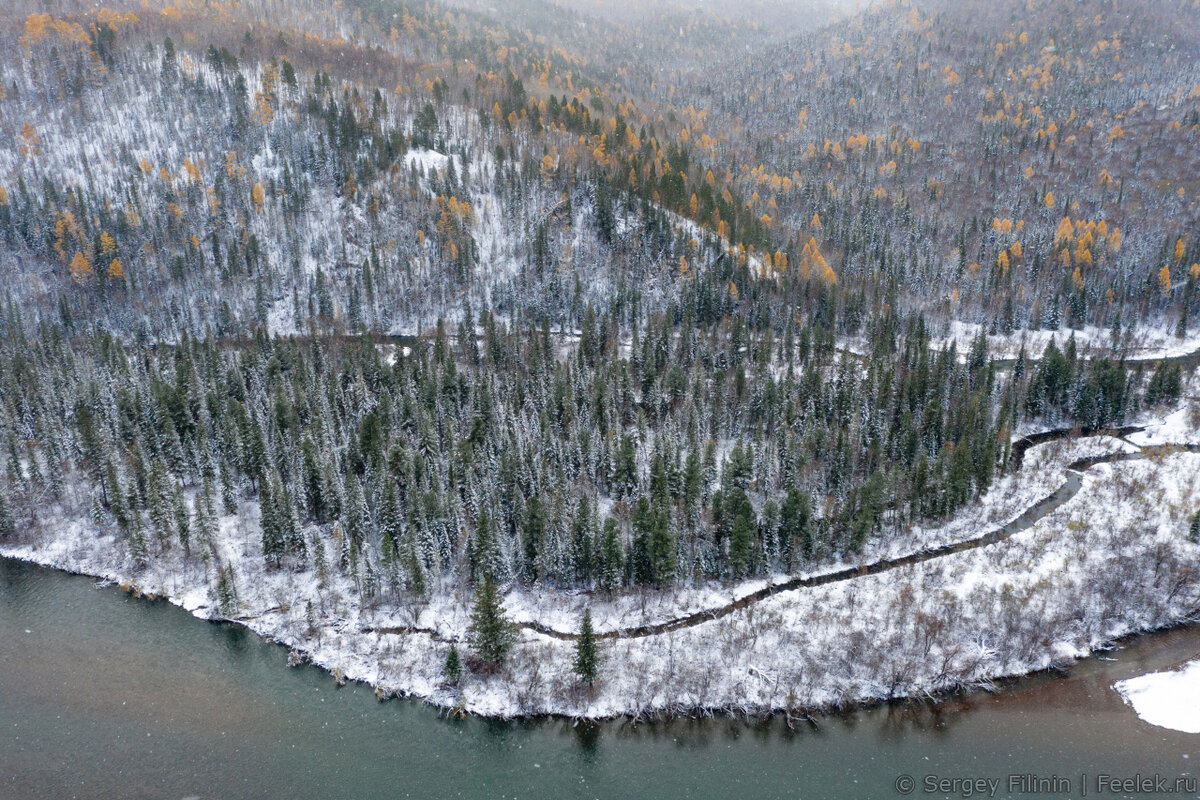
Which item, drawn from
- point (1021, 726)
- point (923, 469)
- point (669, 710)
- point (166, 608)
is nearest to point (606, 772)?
point (669, 710)

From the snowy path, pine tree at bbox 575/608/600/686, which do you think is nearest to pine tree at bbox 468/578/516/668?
the snowy path

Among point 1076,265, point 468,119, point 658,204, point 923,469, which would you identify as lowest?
point 923,469

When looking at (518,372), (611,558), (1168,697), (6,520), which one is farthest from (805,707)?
(6,520)

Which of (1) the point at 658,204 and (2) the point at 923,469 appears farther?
(1) the point at 658,204

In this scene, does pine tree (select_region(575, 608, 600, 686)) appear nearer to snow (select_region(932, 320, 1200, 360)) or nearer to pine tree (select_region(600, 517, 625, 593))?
pine tree (select_region(600, 517, 625, 593))

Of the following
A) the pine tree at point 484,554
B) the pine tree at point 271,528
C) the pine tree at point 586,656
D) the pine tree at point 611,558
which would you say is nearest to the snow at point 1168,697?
the pine tree at point 611,558

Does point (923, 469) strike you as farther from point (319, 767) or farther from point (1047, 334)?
point (1047, 334)

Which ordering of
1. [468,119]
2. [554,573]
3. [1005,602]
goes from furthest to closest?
1. [468,119]
2. [554,573]
3. [1005,602]
